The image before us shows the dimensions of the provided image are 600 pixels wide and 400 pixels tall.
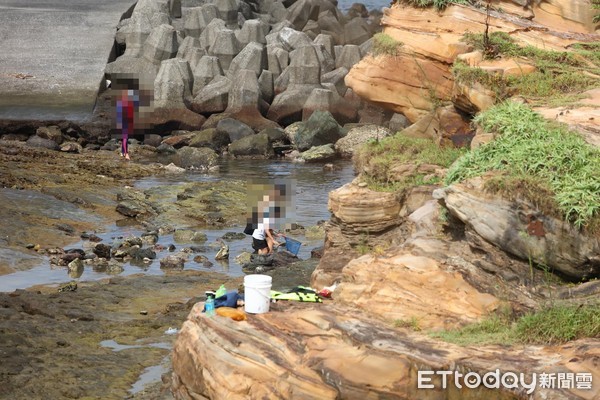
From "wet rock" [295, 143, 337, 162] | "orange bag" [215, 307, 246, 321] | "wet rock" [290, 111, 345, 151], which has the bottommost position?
"wet rock" [295, 143, 337, 162]

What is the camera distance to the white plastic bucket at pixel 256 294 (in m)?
10.2

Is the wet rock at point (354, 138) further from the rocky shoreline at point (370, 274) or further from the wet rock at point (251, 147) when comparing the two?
the rocky shoreline at point (370, 274)

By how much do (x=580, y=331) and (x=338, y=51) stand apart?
28.4 meters

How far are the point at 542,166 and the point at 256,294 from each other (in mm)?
3201

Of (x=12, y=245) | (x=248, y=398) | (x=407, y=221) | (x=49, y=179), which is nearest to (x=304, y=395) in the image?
(x=248, y=398)

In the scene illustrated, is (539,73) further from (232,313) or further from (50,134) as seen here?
(50,134)

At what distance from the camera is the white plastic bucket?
10.2 meters

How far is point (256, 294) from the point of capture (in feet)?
33.7

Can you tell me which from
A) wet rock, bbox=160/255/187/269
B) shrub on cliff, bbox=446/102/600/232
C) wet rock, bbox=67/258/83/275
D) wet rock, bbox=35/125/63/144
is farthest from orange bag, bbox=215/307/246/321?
wet rock, bbox=35/125/63/144

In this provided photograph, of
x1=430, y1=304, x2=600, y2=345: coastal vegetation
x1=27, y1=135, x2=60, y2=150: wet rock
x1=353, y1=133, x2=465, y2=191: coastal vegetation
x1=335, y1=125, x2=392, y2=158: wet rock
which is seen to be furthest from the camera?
x1=335, y1=125, x2=392, y2=158: wet rock

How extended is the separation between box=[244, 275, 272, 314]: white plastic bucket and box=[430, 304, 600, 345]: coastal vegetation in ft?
5.26
